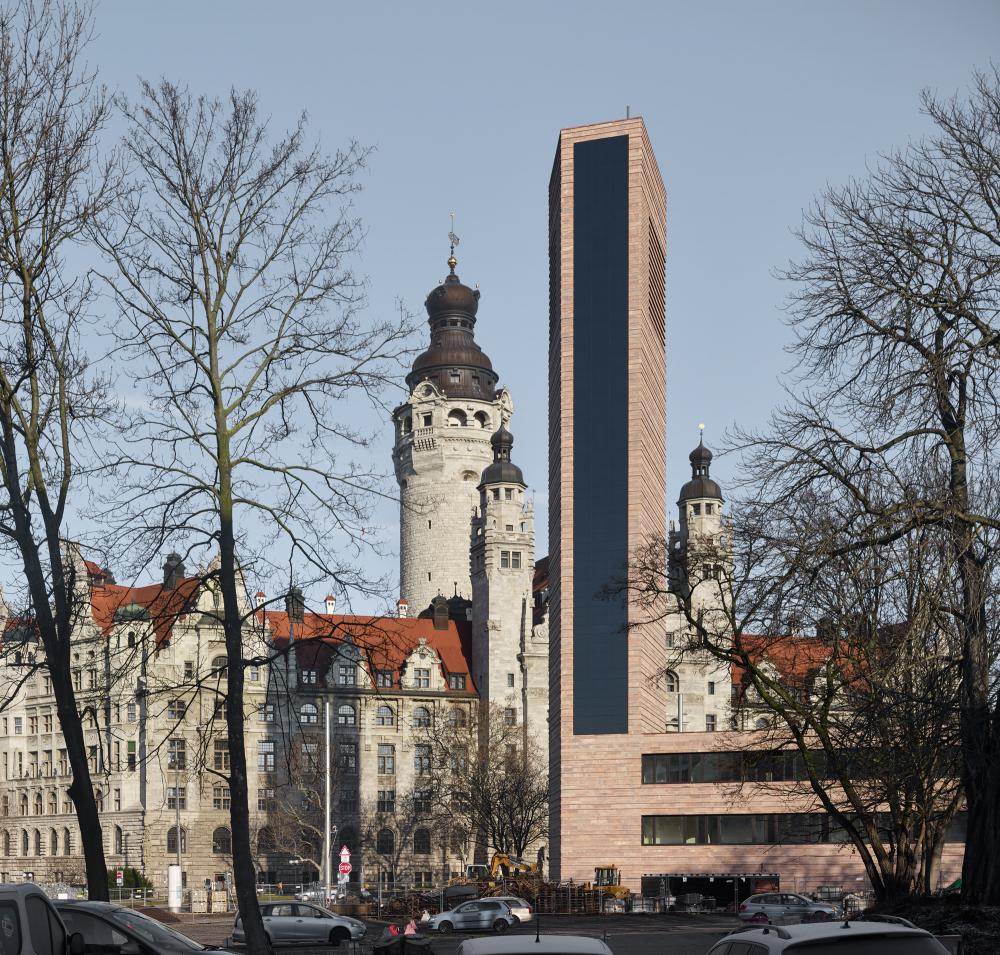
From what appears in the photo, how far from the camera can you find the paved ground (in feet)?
128

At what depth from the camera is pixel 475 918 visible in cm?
5531

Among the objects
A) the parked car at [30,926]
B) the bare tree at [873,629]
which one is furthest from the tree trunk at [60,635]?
the bare tree at [873,629]

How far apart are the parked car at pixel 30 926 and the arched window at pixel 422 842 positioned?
10057 centimetres

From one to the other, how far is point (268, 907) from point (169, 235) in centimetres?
2658

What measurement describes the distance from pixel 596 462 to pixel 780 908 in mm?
45147


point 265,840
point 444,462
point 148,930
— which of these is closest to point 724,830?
point 265,840

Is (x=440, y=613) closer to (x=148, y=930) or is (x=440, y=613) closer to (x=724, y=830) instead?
(x=724, y=830)

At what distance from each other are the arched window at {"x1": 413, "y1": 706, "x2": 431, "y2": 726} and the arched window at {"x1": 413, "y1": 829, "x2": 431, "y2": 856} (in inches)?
315

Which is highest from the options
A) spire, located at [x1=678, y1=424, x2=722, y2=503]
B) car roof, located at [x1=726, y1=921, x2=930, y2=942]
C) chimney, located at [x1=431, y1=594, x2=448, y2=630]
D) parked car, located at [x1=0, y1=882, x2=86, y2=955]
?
spire, located at [x1=678, y1=424, x2=722, y2=503]

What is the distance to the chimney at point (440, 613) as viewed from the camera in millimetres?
130000

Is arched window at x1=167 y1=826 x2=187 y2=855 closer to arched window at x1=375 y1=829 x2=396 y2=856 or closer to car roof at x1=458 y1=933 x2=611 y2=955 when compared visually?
arched window at x1=375 y1=829 x2=396 y2=856

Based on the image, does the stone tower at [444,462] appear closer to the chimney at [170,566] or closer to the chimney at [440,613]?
the chimney at [440,613]

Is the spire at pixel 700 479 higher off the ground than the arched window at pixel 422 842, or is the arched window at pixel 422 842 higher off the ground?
the spire at pixel 700 479

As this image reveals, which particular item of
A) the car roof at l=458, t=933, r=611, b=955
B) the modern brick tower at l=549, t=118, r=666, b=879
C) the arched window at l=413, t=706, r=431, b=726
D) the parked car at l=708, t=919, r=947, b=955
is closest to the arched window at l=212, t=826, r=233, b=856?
the arched window at l=413, t=706, r=431, b=726
